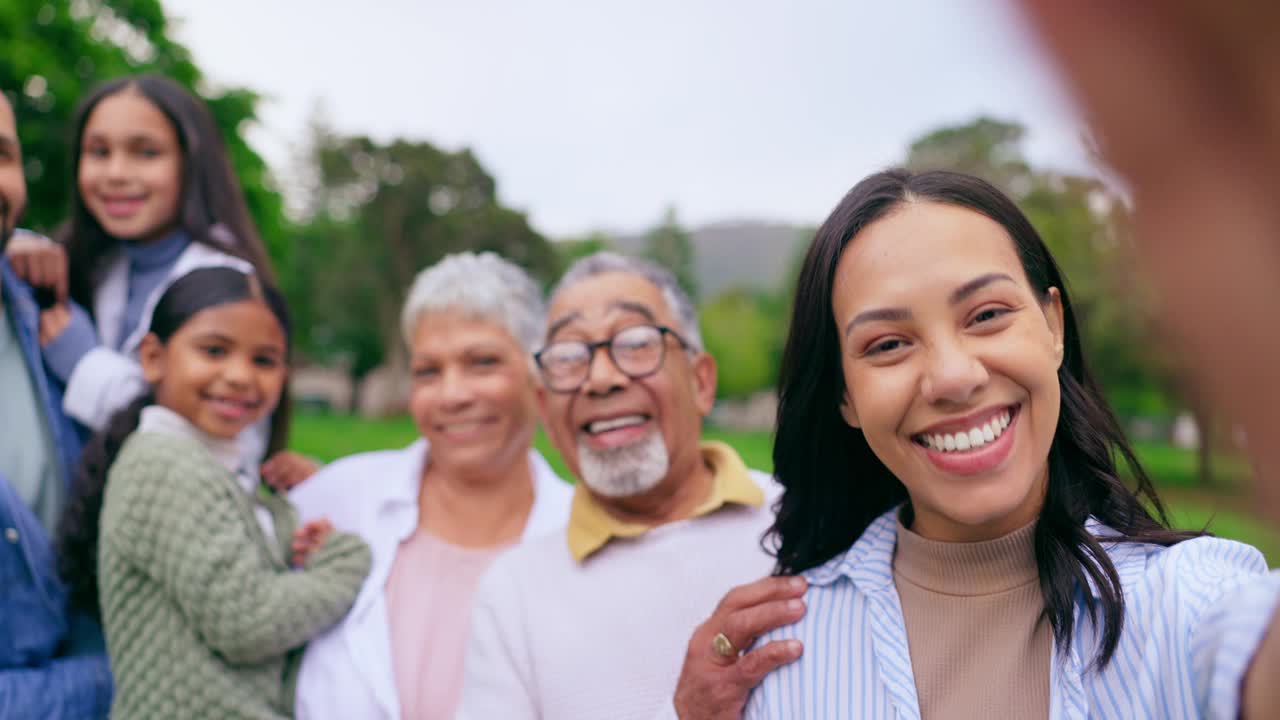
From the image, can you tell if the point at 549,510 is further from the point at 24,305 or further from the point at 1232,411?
the point at 1232,411

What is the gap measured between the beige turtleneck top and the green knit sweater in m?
2.01

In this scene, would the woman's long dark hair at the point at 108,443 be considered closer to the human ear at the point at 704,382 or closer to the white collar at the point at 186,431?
the white collar at the point at 186,431

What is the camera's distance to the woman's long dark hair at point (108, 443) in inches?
123

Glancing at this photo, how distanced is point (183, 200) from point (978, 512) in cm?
352

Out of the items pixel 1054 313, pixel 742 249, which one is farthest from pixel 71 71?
pixel 742 249

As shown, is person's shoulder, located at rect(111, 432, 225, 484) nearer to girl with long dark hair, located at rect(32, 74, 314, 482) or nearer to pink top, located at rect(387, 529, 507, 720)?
girl with long dark hair, located at rect(32, 74, 314, 482)

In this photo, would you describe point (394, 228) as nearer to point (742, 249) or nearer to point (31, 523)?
point (31, 523)

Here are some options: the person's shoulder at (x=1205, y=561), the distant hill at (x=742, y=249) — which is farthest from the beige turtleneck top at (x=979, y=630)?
the distant hill at (x=742, y=249)

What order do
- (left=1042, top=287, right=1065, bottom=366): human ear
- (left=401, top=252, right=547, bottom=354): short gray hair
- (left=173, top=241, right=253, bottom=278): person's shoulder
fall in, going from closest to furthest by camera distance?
(left=1042, top=287, right=1065, bottom=366): human ear, (left=173, top=241, right=253, bottom=278): person's shoulder, (left=401, top=252, right=547, bottom=354): short gray hair

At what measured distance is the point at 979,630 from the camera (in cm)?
194

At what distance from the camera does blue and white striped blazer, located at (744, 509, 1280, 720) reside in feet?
4.51

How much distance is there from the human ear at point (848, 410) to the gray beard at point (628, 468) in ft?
3.39

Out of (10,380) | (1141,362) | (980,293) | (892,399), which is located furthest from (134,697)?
(1141,362)

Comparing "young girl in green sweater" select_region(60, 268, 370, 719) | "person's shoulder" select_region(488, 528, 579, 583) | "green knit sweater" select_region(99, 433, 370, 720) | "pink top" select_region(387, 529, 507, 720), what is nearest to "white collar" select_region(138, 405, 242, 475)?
"young girl in green sweater" select_region(60, 268, 370, 719)
